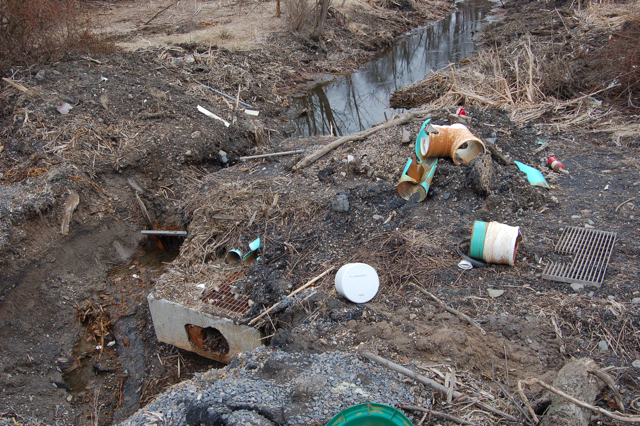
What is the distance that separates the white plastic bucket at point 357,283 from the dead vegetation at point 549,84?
4866 millimetres

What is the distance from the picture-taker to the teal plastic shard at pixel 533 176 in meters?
5.04

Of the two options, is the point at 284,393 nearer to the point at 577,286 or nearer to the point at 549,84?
the point at 577,286

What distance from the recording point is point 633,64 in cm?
691

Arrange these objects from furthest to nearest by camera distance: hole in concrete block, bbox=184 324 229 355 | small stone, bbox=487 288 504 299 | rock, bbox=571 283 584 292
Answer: hole in concrete block, bbox=184 324 229 355 < small stone, bbox=487 288 504 299 < rock, bbox=571 283 584 292

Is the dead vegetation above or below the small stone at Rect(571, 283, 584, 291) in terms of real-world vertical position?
above

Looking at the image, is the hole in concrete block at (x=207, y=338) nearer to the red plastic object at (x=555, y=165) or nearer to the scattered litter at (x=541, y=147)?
the red plastic object at (x=555, y=165)

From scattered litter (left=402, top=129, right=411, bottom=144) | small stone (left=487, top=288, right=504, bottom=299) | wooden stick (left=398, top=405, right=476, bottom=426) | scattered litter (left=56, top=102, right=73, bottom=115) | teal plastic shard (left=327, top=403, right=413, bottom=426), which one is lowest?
small stone (left=487, top=288, right=504, bottom=299)

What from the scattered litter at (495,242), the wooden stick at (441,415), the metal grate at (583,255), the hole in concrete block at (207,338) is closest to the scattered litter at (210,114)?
the hole in concrete block at (207,338)

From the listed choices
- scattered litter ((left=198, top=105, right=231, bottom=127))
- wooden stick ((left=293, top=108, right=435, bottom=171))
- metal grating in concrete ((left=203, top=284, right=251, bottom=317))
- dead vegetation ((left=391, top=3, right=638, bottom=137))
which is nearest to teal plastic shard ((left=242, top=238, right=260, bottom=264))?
metal grating in concrete ((left=203, top=284, right=251, bottom=317))

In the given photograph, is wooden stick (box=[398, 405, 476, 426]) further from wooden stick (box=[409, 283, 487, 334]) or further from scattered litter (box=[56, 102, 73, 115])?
scattered litter (box=[56, 102, 73, 115])

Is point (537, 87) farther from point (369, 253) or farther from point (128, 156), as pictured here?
point (128, 156)

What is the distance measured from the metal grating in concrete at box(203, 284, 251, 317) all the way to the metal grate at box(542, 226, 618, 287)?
112 inches

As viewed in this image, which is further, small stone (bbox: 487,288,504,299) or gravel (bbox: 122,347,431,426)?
small stone (bbox: 487,288,504,299)

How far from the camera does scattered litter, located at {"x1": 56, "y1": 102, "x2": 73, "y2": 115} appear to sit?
22.2 ft
